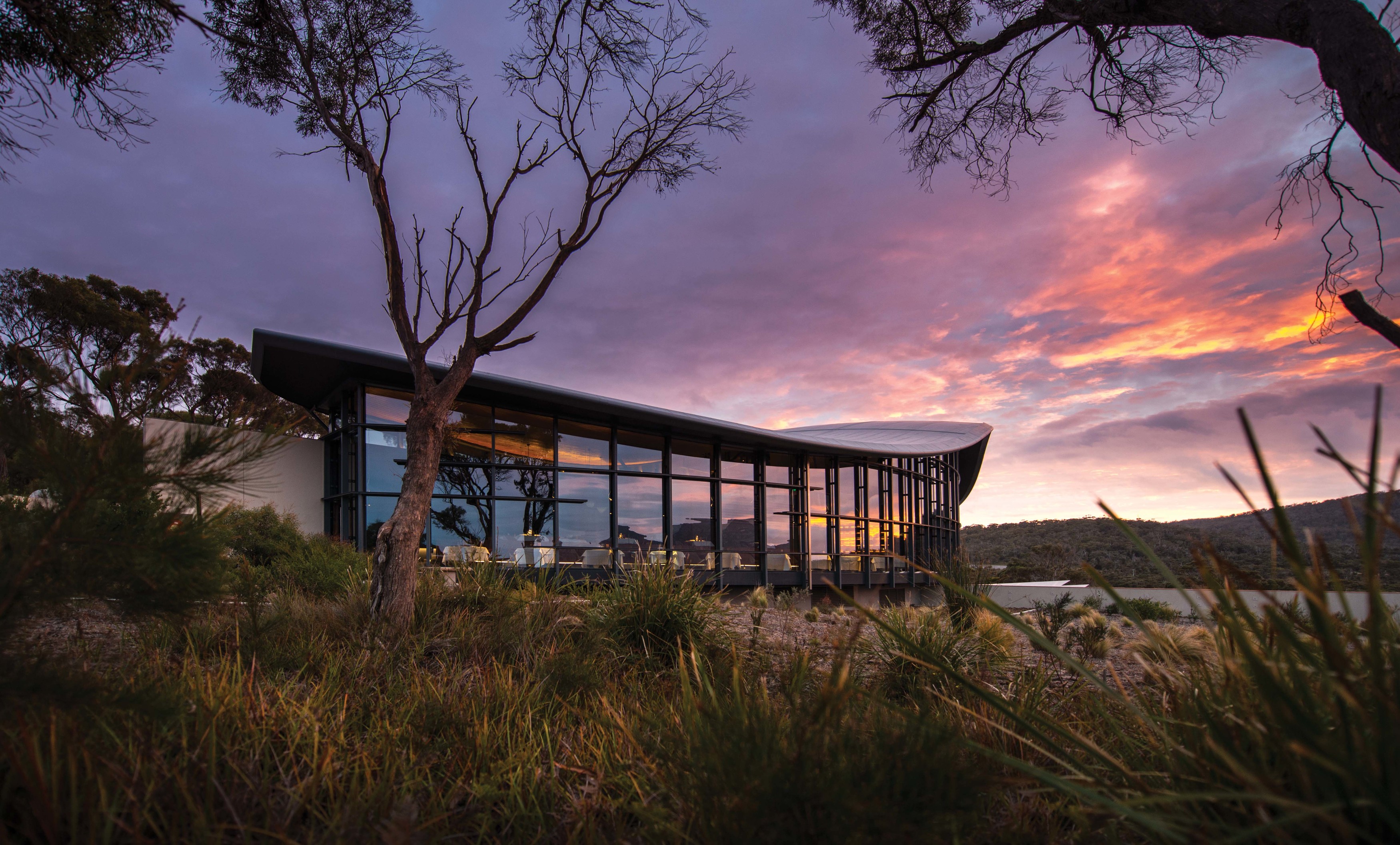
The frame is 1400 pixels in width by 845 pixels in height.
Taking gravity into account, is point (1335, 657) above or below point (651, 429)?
below

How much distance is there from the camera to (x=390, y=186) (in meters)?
7.08

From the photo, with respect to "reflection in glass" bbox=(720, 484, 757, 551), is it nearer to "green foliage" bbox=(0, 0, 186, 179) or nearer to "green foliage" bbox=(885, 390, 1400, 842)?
"green foliage" bbox=(0, 0, 186, 179)

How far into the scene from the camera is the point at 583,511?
620 inches

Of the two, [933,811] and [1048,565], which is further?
[1048,565]

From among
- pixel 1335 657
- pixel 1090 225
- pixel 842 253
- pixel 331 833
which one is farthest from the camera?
pixel 842 253

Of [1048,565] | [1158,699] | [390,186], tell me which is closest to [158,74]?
[390,186]

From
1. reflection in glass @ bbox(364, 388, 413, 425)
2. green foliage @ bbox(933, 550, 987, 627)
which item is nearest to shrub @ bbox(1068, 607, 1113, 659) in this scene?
green foliage @ bbox(933, 550, 987, 627)

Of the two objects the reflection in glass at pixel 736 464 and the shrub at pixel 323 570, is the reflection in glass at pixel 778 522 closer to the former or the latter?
the reflection in glass at pixel 736 464

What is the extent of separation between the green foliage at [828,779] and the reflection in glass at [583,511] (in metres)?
14.3

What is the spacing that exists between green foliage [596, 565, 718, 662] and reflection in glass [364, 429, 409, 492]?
9.81 metres

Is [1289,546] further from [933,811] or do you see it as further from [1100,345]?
[1100,345]

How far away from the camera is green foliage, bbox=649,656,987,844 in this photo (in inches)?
45.6

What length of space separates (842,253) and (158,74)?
10.7m

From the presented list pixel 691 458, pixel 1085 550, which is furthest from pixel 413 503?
pixel 1085 550
